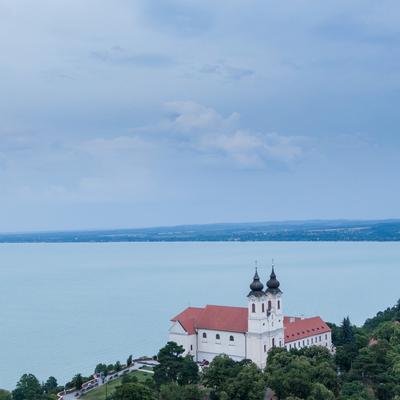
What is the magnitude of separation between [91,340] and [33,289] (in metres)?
27.9

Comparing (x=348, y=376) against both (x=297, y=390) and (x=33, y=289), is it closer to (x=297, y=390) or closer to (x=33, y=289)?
(x=297, y=390)

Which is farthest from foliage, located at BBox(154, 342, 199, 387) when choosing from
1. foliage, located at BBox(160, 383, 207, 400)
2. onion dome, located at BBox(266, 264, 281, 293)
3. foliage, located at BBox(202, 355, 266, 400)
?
onion dome, located at BBox(266, 264, 281, 293)

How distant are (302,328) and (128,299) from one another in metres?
28.5

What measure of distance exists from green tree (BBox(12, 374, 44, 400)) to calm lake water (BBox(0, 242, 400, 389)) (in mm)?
8264

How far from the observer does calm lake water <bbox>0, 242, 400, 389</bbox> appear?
38.7 metres

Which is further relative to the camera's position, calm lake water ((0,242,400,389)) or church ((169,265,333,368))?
calm lake water ((0,242,400,389))

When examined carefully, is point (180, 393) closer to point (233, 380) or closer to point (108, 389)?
point (233, 380)

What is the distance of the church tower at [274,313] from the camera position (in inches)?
1133

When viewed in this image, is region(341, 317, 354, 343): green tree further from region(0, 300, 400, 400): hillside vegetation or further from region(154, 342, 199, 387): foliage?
region(154, 342, 199, 387): foliage

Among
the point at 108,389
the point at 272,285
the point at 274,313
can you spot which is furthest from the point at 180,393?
the point at 272,285

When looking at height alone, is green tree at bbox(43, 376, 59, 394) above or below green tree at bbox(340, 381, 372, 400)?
below

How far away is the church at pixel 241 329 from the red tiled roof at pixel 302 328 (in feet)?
0.19

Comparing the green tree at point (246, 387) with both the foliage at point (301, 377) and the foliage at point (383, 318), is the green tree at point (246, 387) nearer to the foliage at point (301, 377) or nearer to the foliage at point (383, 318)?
the foliage at point (301, 377)

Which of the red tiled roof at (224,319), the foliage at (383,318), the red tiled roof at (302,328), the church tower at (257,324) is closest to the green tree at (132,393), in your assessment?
the church tower at (257,324)
